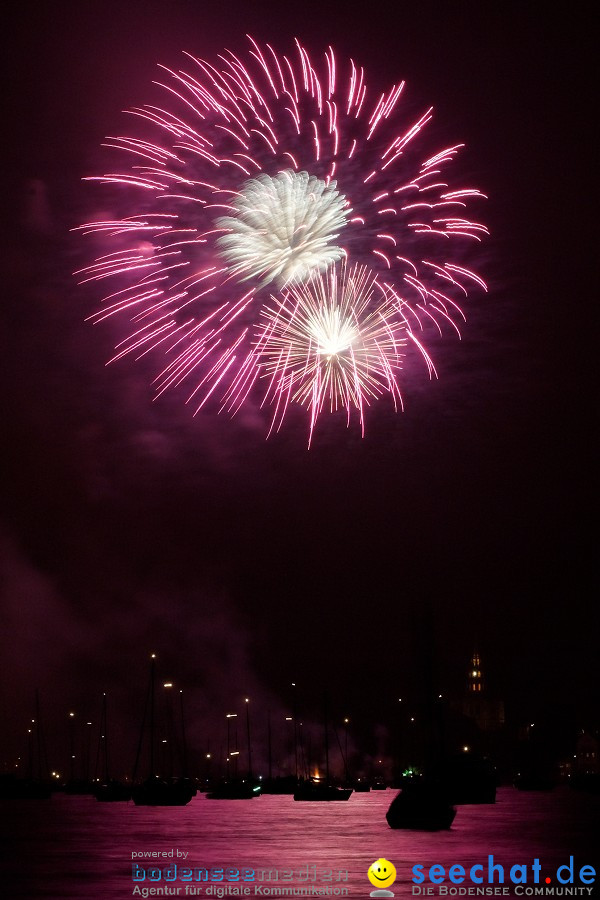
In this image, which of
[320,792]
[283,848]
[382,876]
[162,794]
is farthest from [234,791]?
[382,876]

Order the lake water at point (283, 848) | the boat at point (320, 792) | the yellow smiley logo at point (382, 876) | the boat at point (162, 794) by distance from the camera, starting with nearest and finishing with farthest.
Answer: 1. the yellow smiley logo at point (382, 876)
2. the lake water at point (283, 848)
3. the boat at point (162, 794)
4. the boat at point (320, 792)

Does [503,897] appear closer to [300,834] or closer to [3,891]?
[3,891]

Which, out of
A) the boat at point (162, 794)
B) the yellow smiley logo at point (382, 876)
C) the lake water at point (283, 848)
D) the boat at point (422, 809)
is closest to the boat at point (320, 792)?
the boat at point (162, 794)

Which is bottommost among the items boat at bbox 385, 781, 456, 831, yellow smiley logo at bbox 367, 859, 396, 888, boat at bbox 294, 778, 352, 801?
yellow smiley logo at bbox 367, 859, 396, 888

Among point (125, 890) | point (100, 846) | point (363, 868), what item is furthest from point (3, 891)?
point (100, 846)

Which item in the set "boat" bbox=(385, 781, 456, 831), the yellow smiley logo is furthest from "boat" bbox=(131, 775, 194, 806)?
the yellow smiley logo

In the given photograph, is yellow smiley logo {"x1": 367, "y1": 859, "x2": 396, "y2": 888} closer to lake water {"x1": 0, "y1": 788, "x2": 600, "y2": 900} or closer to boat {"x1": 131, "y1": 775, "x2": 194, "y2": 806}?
lake water {"x1": 0, "y1": 788, "x2": 600, "y2": 900}

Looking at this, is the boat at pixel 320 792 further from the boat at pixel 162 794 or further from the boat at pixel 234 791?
the boat at pixel 234 791
